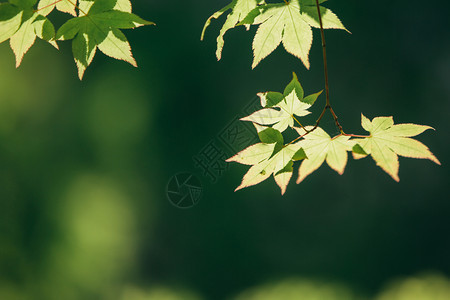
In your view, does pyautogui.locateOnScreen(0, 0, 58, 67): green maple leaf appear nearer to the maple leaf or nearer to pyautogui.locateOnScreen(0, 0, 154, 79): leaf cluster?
pyautogui.locateOnScreen(0, 0, 154, 79): leaf cluster

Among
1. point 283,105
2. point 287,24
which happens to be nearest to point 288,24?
point 287,24

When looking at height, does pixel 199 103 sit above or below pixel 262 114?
below

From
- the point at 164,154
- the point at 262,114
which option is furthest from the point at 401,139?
the point at 164,154

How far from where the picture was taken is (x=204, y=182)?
3.55 meters

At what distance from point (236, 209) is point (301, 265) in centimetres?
87

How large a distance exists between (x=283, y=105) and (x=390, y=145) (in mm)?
229

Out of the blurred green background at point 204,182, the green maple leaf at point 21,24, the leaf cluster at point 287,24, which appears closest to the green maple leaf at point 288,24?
the leaf cluster at point 287,24

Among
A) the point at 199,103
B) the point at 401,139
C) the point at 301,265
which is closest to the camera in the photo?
the point at 401,139

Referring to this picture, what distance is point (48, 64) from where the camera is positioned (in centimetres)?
390

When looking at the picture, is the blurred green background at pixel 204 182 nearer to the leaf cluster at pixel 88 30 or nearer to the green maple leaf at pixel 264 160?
the green maple leaf at pixel 264 160

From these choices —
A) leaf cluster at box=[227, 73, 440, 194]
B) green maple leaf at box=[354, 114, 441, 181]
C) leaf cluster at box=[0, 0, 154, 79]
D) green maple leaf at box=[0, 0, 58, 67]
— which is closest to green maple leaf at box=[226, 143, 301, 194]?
leaf cluster at box=[227, 73, 440, 194]

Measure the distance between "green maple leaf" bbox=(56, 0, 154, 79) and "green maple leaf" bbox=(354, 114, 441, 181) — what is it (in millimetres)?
455

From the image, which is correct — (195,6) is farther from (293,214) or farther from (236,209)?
(293,214)

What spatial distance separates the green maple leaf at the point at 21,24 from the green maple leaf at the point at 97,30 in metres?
0.03
